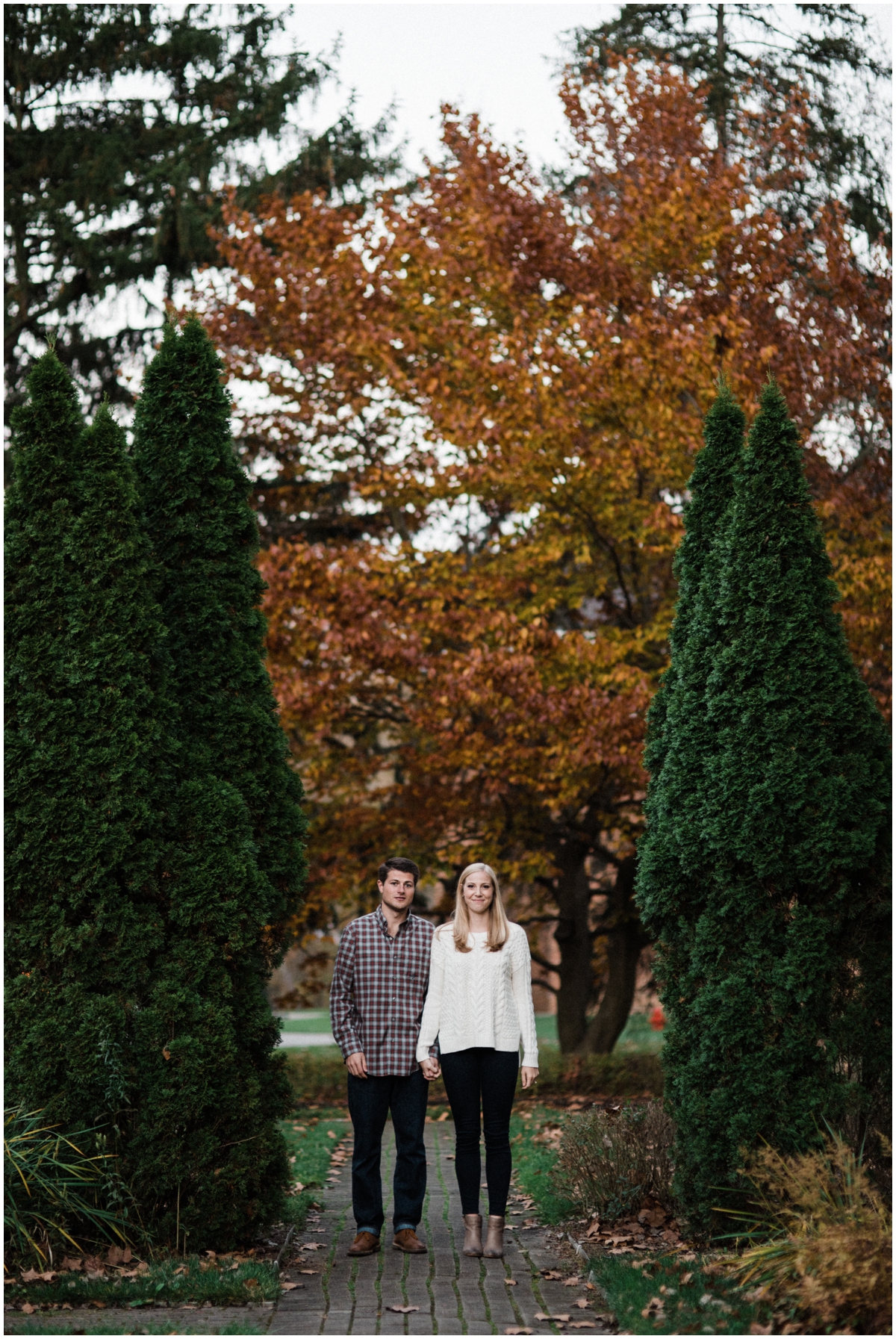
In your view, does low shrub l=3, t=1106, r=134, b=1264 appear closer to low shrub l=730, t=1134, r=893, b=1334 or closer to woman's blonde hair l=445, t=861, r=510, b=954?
woman's blonde hair l=445, t=861, r=510, b=954

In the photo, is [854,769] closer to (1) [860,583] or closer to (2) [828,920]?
(2) [828,920]

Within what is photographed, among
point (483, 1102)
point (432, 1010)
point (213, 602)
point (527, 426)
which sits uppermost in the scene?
point (527, 426)

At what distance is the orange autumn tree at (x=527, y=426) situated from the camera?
1064cm

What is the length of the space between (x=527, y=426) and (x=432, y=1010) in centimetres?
650

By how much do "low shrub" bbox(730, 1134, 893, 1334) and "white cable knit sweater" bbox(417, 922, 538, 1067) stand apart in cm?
122

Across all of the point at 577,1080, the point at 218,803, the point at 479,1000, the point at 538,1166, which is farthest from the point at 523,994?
the point at 577,1080

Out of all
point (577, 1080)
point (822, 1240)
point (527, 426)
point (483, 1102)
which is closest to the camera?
point (822, 1240)

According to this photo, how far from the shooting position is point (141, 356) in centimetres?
1591

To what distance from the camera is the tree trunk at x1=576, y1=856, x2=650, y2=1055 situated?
14531 mm

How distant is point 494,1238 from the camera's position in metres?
5.87

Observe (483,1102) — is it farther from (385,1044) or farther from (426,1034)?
(385,1044)

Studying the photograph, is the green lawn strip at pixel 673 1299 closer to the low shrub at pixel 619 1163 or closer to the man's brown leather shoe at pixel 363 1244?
the low shrub at pixel 619 1163

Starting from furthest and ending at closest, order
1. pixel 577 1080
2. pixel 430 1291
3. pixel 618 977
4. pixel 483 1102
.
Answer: pixel 618 977 < pixel 577 1080 < pixel 483 1102 < pixel 430 1291

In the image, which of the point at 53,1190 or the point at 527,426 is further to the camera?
the point at 527,426
